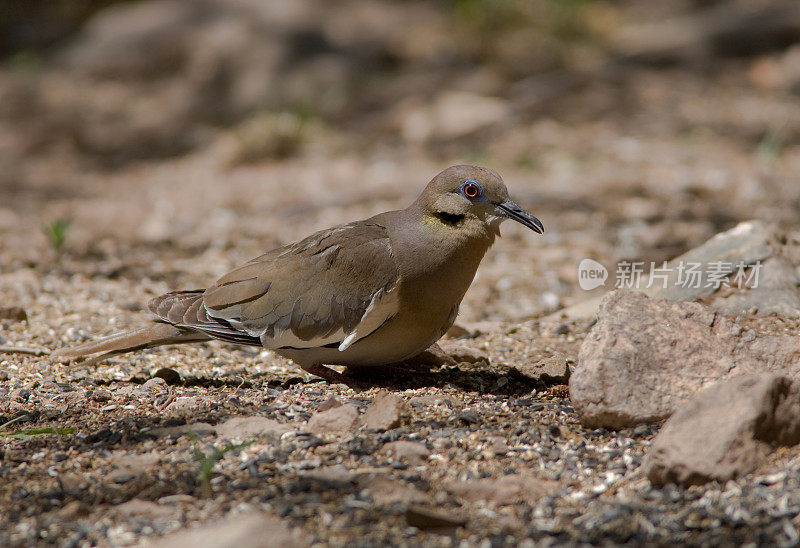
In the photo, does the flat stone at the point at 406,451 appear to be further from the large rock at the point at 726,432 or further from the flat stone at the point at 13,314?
the flat stone at the point at 13,314

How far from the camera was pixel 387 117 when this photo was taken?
9.75 m

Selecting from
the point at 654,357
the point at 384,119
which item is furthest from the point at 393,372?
the point at 384,119

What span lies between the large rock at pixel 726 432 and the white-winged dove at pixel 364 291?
128cm

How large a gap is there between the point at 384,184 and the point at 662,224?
7.93ft

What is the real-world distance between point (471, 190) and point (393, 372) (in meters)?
0.95

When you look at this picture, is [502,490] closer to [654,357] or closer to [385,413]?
[385,413]

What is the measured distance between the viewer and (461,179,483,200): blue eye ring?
397cm

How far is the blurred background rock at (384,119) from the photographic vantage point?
709cm

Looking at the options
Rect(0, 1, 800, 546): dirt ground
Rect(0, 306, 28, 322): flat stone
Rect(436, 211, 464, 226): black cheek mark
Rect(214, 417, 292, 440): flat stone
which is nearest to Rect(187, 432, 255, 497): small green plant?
Rect(0, 1, 800, 546): dirt ground

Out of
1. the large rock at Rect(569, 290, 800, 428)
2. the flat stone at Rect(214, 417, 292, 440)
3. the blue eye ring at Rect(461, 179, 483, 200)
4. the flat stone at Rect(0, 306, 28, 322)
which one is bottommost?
the flat stone at Rect(0, 306, 28, 322)

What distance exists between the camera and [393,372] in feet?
14.2

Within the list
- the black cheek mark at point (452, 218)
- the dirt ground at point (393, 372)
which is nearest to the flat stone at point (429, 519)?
the dirt ground at point (393, 372)

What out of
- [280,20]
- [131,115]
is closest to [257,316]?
[131,115]

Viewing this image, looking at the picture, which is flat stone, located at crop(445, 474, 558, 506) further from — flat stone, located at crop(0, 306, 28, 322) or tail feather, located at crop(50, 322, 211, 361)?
flat stone, located at crop(0, 306, 28, 322)
